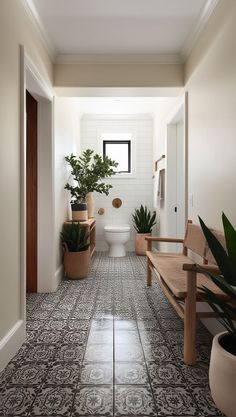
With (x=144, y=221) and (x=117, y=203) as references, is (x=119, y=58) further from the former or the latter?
(x=117, y=203)

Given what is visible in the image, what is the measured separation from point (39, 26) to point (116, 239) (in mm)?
3270

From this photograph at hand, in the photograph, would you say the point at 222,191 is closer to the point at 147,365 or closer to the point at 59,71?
the point at 147,365

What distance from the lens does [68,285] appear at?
10.8ft

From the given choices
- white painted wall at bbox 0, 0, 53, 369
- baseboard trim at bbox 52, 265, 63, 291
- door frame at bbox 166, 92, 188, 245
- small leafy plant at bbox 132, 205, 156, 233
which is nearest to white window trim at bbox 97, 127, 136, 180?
small leafy plant at bbox 132, 205, 156, 233

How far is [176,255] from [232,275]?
174cm

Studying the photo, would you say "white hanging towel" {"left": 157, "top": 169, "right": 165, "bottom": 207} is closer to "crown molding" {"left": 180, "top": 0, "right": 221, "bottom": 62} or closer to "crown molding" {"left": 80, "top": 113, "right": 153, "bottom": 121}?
"crown molding" {"left": 80, "top": 113, "right": 153, "bottom": 121}

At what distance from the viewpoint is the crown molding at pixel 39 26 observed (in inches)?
82.5

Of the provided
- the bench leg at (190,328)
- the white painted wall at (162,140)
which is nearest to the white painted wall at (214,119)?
Result: the bench leg at (190,328)

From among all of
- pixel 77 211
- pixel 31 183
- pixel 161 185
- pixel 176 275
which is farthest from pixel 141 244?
pixel 176 275

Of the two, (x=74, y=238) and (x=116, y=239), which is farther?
(x=116, y=239)

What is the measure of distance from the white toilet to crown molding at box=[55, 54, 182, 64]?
8.71ft

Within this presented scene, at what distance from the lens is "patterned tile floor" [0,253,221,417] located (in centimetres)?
137

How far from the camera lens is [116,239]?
4898 mm

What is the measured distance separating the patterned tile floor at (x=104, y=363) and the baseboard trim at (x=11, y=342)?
0.04 m
